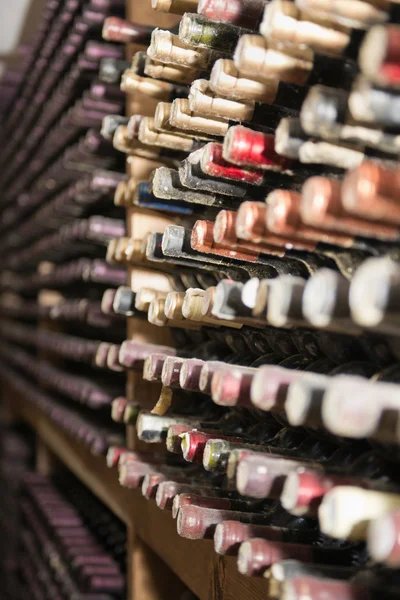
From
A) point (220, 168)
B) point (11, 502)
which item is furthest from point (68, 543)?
point (220, 168)

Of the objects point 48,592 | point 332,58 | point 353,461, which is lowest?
point 48,592

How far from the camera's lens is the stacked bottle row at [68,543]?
0.97 metres

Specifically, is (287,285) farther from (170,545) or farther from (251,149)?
(170,545)

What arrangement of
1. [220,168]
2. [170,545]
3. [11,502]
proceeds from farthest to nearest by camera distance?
[11,502] < [170,545] < [220,168]

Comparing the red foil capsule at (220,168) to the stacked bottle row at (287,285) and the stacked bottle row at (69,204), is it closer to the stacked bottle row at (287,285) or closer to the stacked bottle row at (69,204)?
the stacked bottle row at (287,285)

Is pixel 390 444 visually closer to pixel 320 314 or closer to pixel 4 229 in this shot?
pixel 320 314

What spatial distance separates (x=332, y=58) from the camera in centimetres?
39

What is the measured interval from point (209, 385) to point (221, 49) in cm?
23

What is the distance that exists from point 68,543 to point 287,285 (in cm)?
86

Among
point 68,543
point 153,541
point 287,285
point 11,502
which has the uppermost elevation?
point 287,285

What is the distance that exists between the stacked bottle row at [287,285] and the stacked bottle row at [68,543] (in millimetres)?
429

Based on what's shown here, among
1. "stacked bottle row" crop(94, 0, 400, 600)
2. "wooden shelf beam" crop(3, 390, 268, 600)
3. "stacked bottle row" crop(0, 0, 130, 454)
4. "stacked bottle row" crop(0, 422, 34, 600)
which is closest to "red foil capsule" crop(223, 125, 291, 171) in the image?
"stacked bottle row" crop(94, 0, 400, 600)

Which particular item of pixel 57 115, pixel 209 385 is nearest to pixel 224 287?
pixel 209 385

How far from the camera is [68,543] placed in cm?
110
